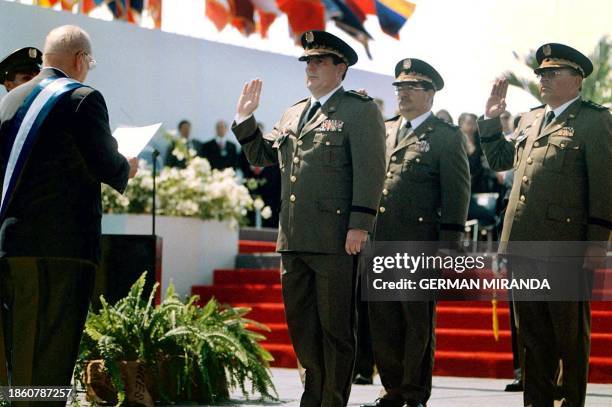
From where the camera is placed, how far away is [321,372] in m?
5.70

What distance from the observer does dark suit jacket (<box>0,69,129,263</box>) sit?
443cm

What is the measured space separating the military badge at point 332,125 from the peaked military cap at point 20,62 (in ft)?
5.45

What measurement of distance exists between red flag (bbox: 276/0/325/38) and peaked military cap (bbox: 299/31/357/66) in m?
14.7

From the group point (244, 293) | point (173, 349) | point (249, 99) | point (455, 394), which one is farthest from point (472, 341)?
point (249, 99)

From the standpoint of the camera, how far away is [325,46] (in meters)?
5.89

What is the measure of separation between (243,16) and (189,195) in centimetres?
819

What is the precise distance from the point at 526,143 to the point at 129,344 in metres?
2.55

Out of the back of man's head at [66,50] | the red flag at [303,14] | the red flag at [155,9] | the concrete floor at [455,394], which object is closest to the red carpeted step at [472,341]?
the concrete floor at [455,394]

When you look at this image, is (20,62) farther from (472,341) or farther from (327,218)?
(472,341)

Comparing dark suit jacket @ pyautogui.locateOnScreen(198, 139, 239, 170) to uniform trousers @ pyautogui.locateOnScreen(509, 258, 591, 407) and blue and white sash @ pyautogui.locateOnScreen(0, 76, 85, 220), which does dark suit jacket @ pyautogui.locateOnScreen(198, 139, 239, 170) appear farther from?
blue and white sash @ pyautogui.locateOnScreen(0, 76, 85, 220)

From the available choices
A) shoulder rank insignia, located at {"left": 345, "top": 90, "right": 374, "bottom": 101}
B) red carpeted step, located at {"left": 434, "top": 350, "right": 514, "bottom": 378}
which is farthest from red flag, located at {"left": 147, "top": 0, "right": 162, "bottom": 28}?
shoulder rank insignia, located at {"left": 345, "top": 90, "right": 374, "bottom": 101}

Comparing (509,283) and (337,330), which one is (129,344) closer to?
(337,330)

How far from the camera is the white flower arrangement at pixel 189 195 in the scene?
12.6 m

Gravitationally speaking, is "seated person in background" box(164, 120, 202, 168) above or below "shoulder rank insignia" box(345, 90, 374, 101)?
above
